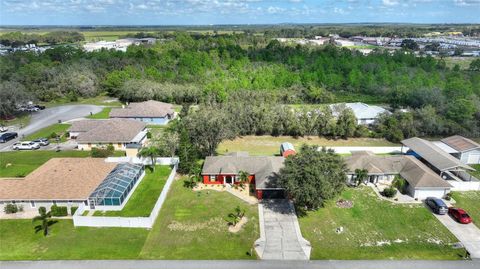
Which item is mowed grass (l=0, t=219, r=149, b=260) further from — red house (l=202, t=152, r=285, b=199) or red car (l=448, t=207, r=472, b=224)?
red car (l=448, t=207, r=472, b=224)

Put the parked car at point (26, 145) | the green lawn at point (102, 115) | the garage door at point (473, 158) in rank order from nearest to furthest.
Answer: the garage door at point (473, 158) < the parked car at point (26, 145) < the green lawn at point (102, 115)

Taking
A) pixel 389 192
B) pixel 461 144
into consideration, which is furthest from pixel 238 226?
pixel 461 144

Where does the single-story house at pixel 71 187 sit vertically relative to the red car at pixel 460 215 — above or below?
above

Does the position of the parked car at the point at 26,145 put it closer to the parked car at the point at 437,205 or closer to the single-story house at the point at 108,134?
the single-story house at the point at 108,134

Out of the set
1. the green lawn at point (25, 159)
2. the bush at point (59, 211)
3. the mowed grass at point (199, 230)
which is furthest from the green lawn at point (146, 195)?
the green lawn at point (25, 159)

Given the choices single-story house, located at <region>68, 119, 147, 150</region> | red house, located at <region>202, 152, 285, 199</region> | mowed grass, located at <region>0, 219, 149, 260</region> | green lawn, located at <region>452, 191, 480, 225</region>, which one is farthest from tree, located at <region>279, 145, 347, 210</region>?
single-story house, located at <region>68, 119, 147, 150</region>

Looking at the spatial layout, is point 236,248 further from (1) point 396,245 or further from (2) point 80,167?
(2) point 80,167

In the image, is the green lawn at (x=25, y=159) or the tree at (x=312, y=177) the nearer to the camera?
the tree at (x=312, y=177)
